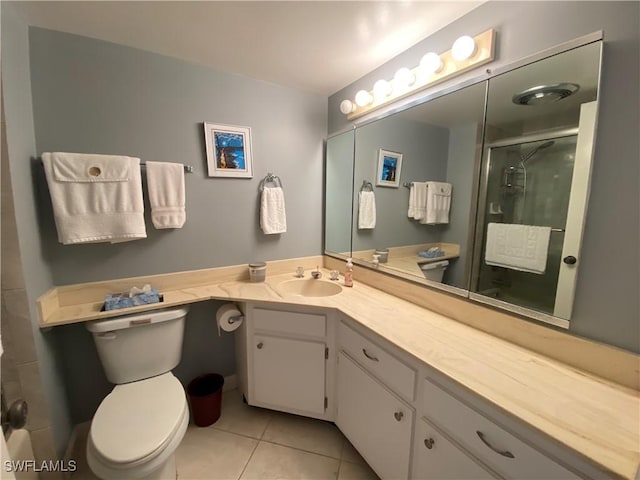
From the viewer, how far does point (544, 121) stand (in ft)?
3.22

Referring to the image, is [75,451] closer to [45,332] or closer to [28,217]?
[45,332]

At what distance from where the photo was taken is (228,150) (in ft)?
5.65

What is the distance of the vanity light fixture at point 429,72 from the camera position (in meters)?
1.10

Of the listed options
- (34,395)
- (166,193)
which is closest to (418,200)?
(166,193)

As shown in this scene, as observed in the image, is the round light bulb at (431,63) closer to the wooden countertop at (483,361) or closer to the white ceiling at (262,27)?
the white ceiling at (262,27)

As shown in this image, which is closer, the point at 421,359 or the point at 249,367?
the point at 421,359

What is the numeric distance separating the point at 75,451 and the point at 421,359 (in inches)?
74.9

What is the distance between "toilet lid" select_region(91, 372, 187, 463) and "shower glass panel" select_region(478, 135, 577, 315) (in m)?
1.49

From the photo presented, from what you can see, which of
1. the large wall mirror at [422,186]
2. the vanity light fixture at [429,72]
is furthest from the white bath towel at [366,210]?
the vanity light fixture at [429,72]

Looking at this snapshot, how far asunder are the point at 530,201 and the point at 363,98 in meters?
1.12

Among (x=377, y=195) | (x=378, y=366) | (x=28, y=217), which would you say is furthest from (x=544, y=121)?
(x=28, y=217)

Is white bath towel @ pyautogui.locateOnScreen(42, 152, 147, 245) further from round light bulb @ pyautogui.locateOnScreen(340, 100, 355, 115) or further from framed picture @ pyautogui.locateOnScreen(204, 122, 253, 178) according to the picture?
round light bulb @ pyautogui.locateOnScreen(340, 100, 355, 115)

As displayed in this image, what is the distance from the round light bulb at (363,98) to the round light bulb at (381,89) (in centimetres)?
6

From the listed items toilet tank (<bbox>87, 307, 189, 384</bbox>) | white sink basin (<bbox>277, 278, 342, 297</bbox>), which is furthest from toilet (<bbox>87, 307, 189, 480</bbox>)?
white sink basin (<bbox>277, 278, 342, 297</bbox>)
